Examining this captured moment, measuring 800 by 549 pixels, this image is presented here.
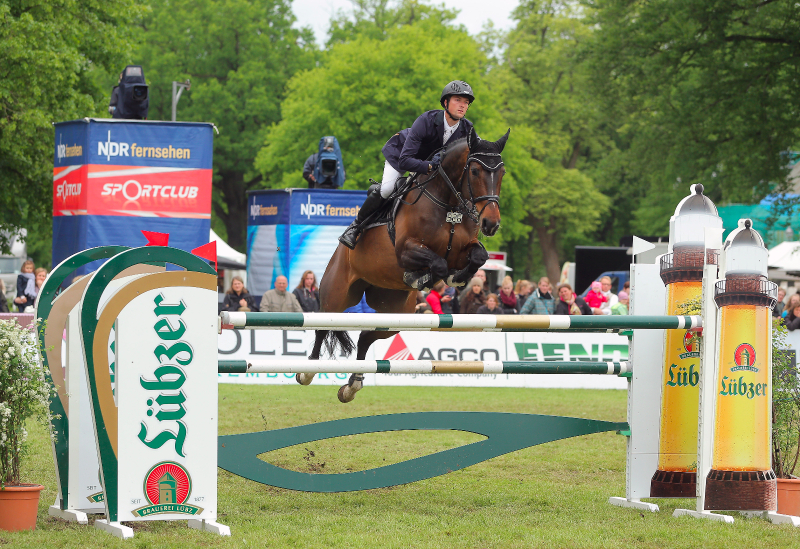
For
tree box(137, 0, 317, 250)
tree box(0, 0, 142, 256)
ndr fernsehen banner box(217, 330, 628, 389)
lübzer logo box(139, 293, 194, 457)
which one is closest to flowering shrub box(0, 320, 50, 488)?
lübzer logo box(139, 293, 194, 457)

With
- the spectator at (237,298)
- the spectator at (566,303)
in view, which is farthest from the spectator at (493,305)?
the spectator at (237,298)

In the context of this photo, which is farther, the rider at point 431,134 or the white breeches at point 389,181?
the white breeches at point 389,181

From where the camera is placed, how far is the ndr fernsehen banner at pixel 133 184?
11.0 meters

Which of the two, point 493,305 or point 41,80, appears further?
point 41,80

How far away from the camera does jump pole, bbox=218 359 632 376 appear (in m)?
4.68

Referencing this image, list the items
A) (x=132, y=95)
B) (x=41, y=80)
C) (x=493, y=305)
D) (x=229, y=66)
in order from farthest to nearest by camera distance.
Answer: (x=229, y=66) → (x=41, y=80) → (x=493, y=305) → (x=132, y=95)

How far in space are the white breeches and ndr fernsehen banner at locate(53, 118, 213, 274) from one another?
15.8 ft

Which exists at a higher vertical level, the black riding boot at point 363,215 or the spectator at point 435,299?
the black riding boot at point 363,215

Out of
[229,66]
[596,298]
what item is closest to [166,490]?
[596,298]

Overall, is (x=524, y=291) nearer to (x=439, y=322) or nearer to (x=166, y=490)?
(x=439, y=322)

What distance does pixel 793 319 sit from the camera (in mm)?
13219

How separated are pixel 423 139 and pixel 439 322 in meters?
1.99

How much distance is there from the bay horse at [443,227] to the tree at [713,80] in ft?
47.3

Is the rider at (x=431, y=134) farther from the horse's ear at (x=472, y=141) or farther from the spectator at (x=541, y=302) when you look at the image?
the spectator at (x=541, y=302)
